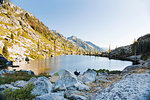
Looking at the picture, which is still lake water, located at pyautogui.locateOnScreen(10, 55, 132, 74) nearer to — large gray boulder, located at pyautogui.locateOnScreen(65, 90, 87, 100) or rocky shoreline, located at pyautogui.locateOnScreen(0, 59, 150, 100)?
rocky shoreline, located at pyautogui.locateOnScreen(0, 59, 150, 100)

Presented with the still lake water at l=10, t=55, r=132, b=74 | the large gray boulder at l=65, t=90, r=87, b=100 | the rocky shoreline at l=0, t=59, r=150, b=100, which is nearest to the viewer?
the rocky shoreline at l=0, t=59, r=150, b=100

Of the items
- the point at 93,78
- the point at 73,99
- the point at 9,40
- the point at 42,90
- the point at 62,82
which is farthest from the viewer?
the point at 9,40

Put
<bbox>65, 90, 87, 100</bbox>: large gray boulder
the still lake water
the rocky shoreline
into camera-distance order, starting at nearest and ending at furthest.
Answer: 1. the rocky shoreline
2. <bbox>65, 90, 87, 100</bbox>: large gray boulder
3. the still lake water

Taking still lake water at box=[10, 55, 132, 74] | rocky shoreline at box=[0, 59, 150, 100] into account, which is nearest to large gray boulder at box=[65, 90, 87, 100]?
rocky shoreline at box=[0, 59, 150, 100]

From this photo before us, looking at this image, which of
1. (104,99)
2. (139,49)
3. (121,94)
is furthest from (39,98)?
(139,49)

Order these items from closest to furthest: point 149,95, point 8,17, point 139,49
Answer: point 149,95
point 139,49
point 8,17

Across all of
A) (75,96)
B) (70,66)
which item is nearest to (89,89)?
(75,96)

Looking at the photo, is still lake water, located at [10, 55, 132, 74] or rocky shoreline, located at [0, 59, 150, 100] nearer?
rocky shoreline, located at [0, 59, 150, 100]

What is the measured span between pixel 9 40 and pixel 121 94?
11083 cm

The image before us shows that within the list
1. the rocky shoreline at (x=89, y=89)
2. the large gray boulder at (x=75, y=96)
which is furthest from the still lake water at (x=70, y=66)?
the large gray boulder at (x=75, y=96)

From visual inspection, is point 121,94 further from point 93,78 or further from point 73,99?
point 93,78

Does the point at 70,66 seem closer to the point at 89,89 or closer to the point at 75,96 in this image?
the point at 89,89

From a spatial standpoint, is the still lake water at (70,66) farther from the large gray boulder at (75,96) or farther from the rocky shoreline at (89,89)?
the large gray boulder at (75,96)

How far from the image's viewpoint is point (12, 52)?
78125mm
